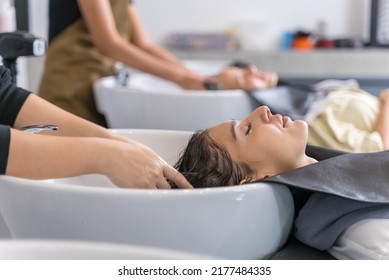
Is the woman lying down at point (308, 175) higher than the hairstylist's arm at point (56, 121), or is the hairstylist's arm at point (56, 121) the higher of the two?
the hairstylist's arm at point (56, 121)

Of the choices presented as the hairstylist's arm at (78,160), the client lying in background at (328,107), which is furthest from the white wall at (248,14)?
the hairstylist's arm at (78,160)

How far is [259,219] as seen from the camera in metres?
1.01

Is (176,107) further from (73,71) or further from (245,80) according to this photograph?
(73,71)

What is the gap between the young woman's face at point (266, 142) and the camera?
1.26 metres

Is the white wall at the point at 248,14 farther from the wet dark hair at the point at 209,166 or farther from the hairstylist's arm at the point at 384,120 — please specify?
the wet dark hair at the point at 209,166

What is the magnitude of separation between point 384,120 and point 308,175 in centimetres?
79

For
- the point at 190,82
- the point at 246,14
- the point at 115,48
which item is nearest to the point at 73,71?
the point at 115,48

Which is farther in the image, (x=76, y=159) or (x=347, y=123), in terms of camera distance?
(x=347, y=123)

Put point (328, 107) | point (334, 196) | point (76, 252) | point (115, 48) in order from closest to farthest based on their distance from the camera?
point (76, 252) < point (334, 196) < point (328, 107) < point (115, 48)

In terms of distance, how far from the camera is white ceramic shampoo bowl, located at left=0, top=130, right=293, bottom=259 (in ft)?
3.04

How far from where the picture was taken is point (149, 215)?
0.93 m

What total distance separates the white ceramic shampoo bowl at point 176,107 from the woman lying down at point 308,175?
0.43m

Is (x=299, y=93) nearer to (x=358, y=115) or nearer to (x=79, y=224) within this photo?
(x=358, y=115)

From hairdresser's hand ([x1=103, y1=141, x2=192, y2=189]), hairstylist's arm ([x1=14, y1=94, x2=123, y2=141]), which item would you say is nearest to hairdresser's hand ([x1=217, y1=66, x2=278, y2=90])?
hairstylist's arm ([x1=14, y1=94, x2=123, y2=141])
